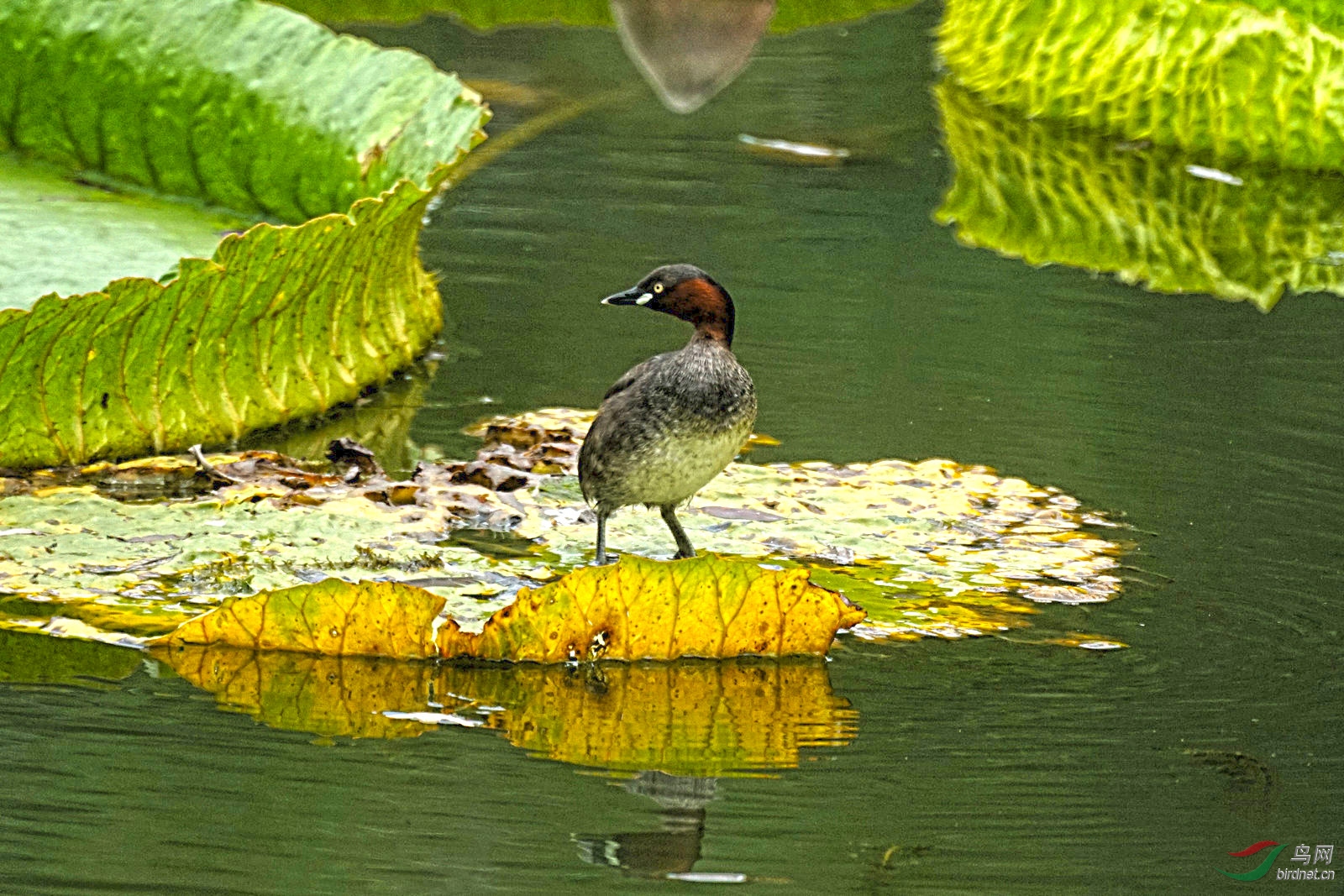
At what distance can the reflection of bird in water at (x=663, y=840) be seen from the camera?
1838 mm

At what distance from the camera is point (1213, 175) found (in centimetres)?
558

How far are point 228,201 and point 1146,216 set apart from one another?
104 inches

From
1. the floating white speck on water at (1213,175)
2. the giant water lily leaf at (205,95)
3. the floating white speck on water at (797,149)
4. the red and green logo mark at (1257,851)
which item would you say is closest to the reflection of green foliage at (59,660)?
the red and green logo mark at (1257,851)

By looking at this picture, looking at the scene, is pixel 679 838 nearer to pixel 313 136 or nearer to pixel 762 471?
pixel 762 471

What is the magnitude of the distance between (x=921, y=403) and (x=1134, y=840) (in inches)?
74.1

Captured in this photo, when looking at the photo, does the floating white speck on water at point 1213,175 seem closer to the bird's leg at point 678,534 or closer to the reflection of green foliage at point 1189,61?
the reflection of green foliage at point 1189,61

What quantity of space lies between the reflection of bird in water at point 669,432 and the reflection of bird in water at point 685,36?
2496 millimetres

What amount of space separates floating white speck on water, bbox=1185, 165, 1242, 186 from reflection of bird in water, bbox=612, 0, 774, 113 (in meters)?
5.36

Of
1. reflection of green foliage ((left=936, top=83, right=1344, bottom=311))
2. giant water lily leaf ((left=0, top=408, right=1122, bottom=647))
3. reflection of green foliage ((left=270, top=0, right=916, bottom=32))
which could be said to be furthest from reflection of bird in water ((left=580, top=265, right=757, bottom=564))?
reflection of green foliage ((left=270, top=0, right=916, bottom=32))

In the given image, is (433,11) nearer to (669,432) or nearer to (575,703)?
(669,432)

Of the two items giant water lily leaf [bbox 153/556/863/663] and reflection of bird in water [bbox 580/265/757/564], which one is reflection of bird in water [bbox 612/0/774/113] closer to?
giant water lily leaf [bbox 153/556/863/663]

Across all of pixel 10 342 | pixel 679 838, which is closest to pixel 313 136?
pixel 10 342

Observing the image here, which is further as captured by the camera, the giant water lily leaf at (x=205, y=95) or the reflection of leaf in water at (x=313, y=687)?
the giant water lily leaf at (x=205, y=95)

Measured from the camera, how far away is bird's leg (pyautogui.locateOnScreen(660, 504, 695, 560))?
307 centimetres
